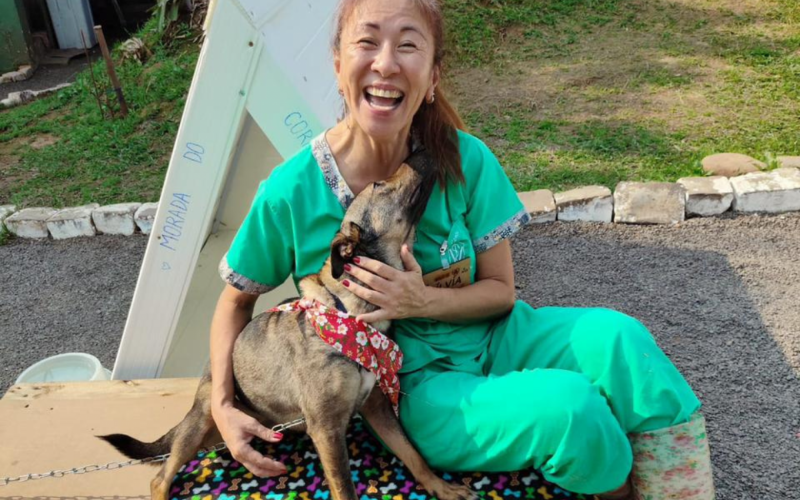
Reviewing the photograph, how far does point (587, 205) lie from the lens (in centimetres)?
529

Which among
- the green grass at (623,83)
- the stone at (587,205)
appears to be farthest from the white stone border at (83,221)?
the stone at (587,205)

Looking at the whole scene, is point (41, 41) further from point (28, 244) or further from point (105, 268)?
point (105, 268)

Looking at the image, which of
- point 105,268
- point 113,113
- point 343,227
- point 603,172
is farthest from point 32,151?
point 343,227

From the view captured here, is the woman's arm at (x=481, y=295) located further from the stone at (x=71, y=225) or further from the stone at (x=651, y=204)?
the stone at (x=71, y=225)

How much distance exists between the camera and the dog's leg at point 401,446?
2203 millimetres

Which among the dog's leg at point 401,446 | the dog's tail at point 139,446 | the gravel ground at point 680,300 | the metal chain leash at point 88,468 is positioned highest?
the dog's leg at point 401,446

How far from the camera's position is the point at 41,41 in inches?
479

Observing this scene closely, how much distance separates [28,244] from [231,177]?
10.9 feet

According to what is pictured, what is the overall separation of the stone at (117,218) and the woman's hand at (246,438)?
425 cm

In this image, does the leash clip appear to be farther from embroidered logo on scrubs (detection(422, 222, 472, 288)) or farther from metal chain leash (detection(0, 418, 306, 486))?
embroidered logo on scrubs (detection(422, 222, 472, 288))

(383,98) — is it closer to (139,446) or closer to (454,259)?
(454,259)

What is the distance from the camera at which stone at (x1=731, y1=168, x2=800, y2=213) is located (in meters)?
5.06

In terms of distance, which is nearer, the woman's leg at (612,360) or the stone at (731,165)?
the woman's leg at (612,360)

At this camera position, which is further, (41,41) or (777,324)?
(41,41)
